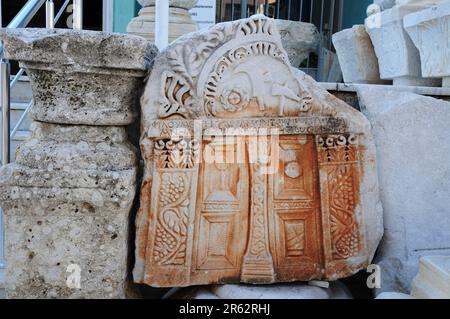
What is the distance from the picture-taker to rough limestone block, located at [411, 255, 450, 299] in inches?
66.8

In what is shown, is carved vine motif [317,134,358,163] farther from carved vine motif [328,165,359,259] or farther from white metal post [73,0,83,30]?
white metal post [73,0,83,30]

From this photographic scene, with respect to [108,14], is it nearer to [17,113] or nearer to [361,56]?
[17,113]

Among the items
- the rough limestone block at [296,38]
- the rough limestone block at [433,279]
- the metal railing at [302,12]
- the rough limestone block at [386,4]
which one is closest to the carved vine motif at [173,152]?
the rough limestone block at [433,279]

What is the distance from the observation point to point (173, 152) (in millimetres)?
1838

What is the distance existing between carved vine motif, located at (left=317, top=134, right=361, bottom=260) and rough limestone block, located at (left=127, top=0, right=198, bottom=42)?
3053 mm

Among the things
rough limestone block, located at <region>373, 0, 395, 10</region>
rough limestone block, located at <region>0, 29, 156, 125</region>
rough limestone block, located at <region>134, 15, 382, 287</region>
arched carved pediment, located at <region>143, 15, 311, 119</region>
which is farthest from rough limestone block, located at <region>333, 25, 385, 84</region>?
rough limestone block, located at <region>0, 29, 156, 125</region>

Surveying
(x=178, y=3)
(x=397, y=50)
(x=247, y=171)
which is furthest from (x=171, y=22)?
(x=247, y=171)

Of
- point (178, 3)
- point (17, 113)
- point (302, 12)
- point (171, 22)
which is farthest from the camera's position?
point (302, 12)

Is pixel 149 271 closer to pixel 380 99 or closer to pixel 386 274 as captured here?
pixel 386 274

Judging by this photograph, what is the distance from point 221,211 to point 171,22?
3.19 metres

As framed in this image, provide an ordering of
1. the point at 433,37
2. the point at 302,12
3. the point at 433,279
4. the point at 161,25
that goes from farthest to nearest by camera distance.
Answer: the point at 302,12 < the point at 161,25 < the point at 433,37 < the point at 433,279

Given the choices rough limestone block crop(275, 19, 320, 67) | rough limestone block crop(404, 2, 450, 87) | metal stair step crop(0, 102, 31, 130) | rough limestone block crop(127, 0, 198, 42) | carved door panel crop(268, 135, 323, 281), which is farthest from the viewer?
rough limestone block crop(275, 19, 320, 67)

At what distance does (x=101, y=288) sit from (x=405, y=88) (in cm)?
167

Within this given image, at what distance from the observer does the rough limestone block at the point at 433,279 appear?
5.57 feet
